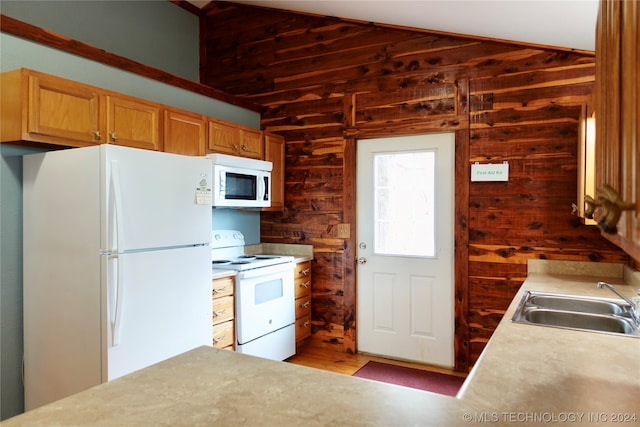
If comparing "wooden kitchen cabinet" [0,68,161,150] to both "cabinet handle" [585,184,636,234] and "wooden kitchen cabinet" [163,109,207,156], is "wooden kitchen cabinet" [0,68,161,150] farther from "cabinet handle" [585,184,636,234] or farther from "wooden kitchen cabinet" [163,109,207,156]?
"cabinet handle" [585,184,636,234]

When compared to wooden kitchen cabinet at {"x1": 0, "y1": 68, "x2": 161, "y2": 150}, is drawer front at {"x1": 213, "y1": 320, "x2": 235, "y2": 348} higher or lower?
lower

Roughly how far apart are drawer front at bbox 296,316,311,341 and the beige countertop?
2562 mm

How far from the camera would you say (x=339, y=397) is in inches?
37.5

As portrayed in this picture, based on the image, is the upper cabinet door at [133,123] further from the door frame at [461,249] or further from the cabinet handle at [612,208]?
the cabinet handle at [612,208]

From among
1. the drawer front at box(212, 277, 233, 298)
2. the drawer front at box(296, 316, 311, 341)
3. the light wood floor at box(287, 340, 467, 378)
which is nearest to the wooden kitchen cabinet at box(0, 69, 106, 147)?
the drawer front at box(212, 277, 233, 298)

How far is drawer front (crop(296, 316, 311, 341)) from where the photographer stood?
3805mm

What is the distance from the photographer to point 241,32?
4367 mm

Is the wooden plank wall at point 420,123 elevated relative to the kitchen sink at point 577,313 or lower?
elevated

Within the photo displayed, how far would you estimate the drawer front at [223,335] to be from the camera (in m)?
2.98

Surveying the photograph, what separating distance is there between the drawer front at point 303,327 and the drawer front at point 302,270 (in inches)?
15.7

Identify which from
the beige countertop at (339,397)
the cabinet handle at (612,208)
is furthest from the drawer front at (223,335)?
the cabinet handle at (612,208)

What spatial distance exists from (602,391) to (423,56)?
3052 mm

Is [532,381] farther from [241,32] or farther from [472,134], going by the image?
[241,32]

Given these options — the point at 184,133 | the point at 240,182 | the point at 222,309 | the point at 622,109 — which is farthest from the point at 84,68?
the point at 622,109
